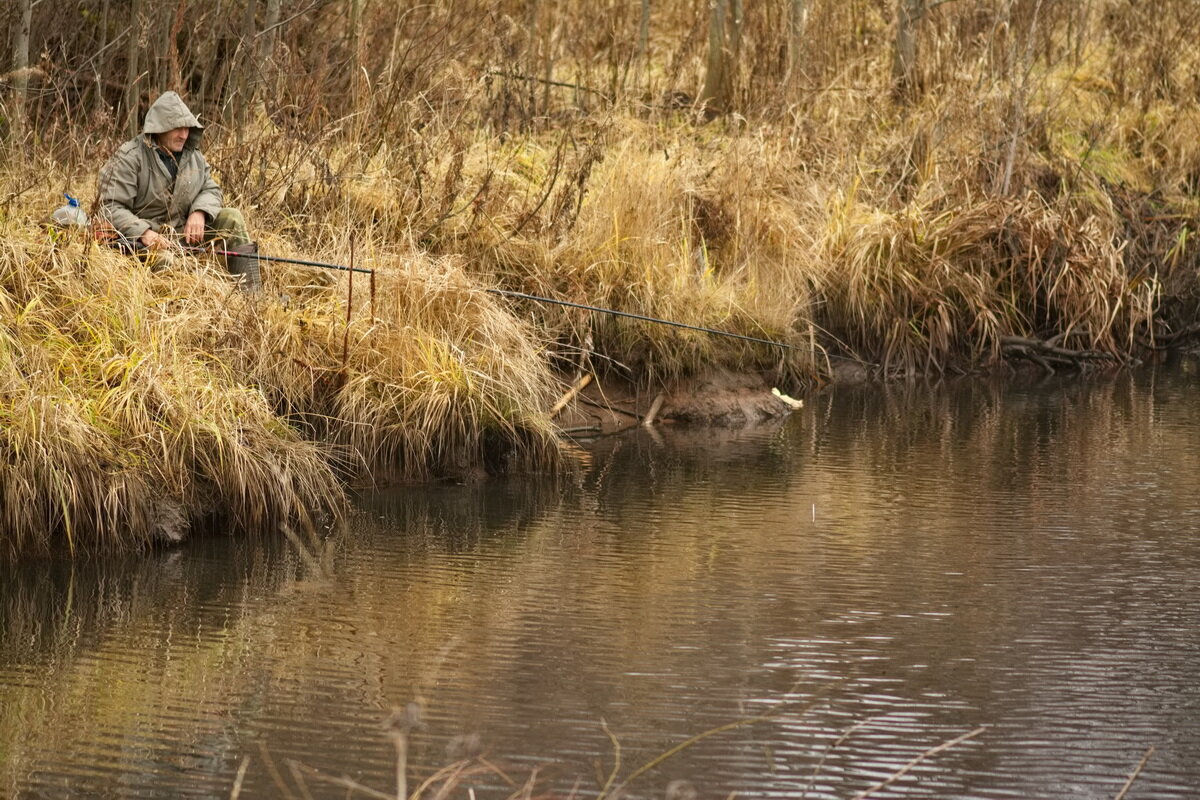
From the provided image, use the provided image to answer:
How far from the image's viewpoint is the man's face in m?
8.65

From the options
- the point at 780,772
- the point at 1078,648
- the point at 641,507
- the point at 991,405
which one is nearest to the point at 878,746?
the point at 780,772

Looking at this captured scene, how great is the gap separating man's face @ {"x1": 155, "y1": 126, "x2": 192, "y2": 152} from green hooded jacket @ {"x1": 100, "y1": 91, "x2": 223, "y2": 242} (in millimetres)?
46

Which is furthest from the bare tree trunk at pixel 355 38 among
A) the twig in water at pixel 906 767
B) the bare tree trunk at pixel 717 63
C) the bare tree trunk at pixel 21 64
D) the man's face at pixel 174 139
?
the twig in water at pixel 906 767

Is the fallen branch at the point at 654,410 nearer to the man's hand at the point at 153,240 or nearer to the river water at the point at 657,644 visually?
the river water at the point at 657,644

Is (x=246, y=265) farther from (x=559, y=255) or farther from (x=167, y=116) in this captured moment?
(x=559, y=255)

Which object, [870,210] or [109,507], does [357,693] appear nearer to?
[109,507]

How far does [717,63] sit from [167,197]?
6.92m

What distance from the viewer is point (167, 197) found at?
8.66 meters

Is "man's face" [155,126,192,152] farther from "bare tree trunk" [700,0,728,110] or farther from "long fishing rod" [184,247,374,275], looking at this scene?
"bare tree trunk" [700,0,728,110]

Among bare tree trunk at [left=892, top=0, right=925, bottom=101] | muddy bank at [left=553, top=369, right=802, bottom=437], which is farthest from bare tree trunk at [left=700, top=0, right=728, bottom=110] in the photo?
muddy bank at [left=553, top=369, right=802, bottom=437]

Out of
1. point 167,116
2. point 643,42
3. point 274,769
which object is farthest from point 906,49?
point 274,769

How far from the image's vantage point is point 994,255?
12.6m

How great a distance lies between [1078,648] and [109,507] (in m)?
3.78

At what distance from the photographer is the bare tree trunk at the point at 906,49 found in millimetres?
14383
